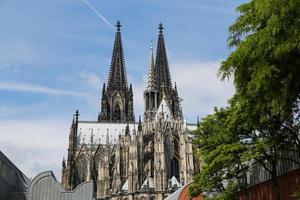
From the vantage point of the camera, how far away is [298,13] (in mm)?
11562

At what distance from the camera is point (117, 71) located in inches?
3927

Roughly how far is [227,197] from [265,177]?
5.49 m

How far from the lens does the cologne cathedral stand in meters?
62.0

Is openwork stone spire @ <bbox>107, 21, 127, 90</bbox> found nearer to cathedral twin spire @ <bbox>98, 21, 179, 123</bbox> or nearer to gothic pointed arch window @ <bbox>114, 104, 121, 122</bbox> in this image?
cathedral twin spire @ <bbox>98, 21, 179, 123</bbox>

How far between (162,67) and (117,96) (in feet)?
43.9

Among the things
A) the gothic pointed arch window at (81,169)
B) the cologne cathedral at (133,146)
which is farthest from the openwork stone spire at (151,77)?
the gothic pointed arch window at (81,169)

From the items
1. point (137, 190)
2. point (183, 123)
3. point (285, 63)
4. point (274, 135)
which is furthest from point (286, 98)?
point (183, 123)

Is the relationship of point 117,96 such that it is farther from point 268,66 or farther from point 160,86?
point 268,66

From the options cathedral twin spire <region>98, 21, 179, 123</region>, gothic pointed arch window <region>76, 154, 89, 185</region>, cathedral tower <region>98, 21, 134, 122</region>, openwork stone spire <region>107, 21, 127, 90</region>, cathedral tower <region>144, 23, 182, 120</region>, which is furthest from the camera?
openwork stone spire <region>107, 21, 127, 90</region>

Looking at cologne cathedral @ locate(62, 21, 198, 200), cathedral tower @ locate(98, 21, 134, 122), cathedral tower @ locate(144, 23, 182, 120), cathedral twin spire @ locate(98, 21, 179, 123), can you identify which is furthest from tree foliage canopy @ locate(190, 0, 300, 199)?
cathedral tower @ locate(98, 21, 134, 122)

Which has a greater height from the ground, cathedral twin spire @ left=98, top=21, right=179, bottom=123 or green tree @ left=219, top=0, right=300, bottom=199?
cathedral twin spire @ left=98, top=21, right=179, bottom=123

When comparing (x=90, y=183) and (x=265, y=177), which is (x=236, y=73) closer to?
(x=265, y=177)

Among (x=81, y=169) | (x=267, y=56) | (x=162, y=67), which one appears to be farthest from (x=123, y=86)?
(x=267, y=56)

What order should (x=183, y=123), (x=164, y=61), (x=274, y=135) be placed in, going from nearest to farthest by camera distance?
(x=274, y=135) → (x=183, y=123) → (x=164, y=61)
